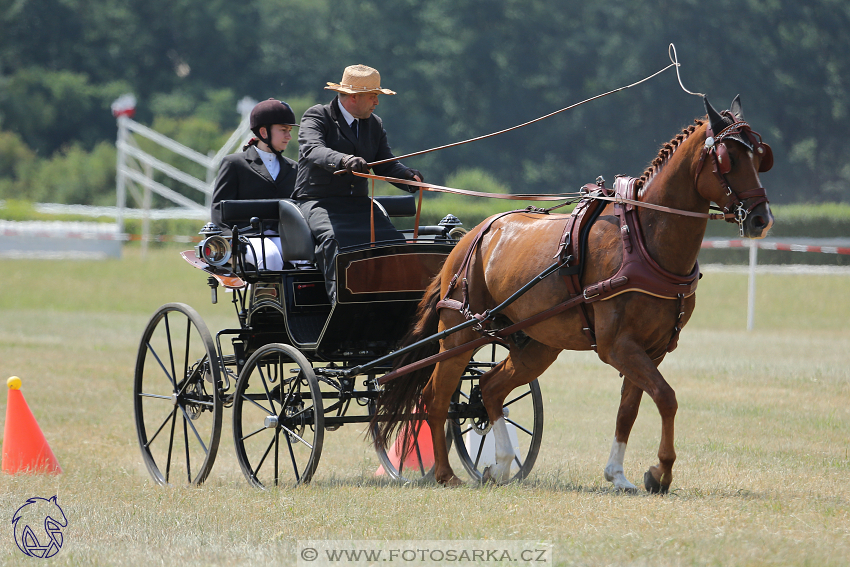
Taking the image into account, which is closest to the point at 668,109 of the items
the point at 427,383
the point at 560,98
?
the point at 560,98

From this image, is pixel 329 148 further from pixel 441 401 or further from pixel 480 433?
pixel 480 433

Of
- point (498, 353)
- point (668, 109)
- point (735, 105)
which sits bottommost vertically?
point (498, 353)

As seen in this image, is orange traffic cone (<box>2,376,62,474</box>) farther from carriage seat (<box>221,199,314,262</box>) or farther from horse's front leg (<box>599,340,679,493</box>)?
horse's front leg (<box>599,340,679,493</box>)

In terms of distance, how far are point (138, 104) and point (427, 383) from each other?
45.2 metres

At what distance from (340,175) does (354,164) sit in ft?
1.42

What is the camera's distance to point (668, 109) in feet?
133

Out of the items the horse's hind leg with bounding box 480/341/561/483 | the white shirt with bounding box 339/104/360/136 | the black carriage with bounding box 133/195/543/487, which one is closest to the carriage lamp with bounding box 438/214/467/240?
the black carriage with bounding box 133/195/543/487

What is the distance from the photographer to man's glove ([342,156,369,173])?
6134 millimetres

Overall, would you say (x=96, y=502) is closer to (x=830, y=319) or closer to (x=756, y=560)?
(x=756, y=560)

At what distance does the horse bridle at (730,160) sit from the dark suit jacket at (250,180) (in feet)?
11.0

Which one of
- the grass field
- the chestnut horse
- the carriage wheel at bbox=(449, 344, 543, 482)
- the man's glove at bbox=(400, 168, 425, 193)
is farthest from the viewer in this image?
the man's glove at bbox=(400, 168, 425, 193)

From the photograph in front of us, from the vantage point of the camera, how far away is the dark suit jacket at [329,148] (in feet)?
21.4

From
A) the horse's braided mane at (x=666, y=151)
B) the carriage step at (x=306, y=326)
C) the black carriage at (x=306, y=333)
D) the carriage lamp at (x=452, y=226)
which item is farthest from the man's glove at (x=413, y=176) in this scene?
the horse's braided mane at (x=666, y=151)

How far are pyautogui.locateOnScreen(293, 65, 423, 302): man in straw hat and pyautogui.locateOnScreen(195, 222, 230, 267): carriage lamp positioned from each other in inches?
21.0
